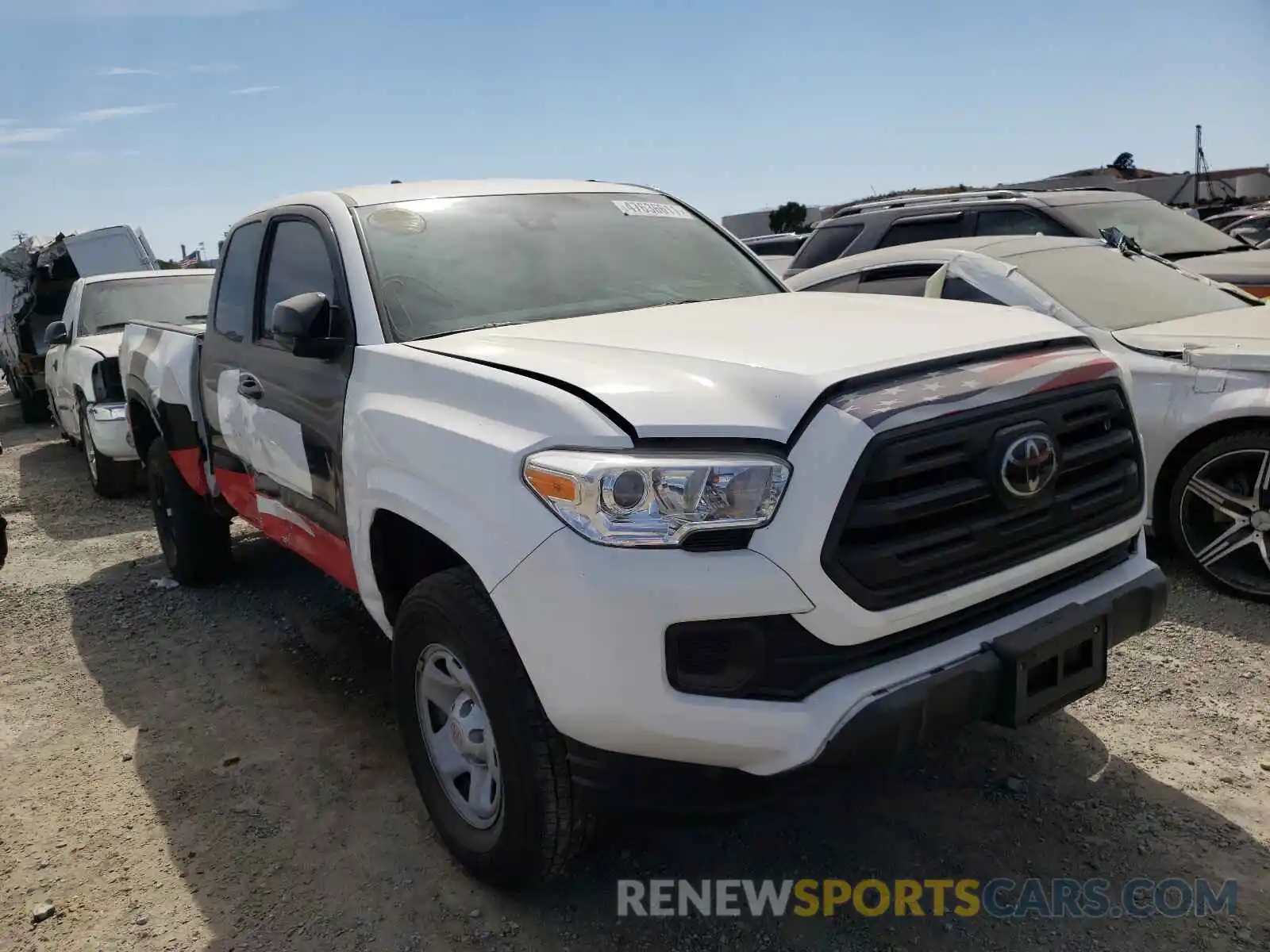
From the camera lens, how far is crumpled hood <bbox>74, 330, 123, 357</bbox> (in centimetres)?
820

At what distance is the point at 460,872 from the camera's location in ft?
9.53

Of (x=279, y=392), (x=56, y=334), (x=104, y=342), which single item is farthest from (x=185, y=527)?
(x=56, y=334)

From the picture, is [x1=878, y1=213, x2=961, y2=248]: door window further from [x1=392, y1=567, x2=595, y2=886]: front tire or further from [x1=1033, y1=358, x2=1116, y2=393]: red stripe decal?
[x1=392, y1=567, x2=595, y2=886]: front tire

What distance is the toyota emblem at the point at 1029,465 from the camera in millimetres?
2330

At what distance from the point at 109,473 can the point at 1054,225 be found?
24.6 feet

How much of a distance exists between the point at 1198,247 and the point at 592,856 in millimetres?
6966

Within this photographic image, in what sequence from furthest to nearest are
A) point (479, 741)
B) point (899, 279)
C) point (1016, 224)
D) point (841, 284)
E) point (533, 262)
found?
point (1016, 224) → point (841, 284) → point (899, 279) → point (533, 262) → point (479, 741)

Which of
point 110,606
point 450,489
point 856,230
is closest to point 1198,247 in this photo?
point 856,230

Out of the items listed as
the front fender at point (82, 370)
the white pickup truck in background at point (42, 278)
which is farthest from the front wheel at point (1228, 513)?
the white pickup truck in background at point (42, 278)

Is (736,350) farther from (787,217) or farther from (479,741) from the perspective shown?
(787,217)

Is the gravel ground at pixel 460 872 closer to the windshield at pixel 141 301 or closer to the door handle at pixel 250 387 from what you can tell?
the door handle at pixel 250 387

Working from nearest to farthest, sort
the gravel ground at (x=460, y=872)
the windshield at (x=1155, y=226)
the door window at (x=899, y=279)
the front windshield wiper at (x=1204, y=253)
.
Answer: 1. the gravel ground at (x=460, y=872)
2. the door window at (x=899, y=279)
3. the windshield at (x=1155, y=226)
4. the front windshield wiper at (x=1204, y=253)

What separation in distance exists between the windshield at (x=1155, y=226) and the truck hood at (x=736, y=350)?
4.64 metres

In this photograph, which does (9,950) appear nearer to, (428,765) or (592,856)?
(428,765)
